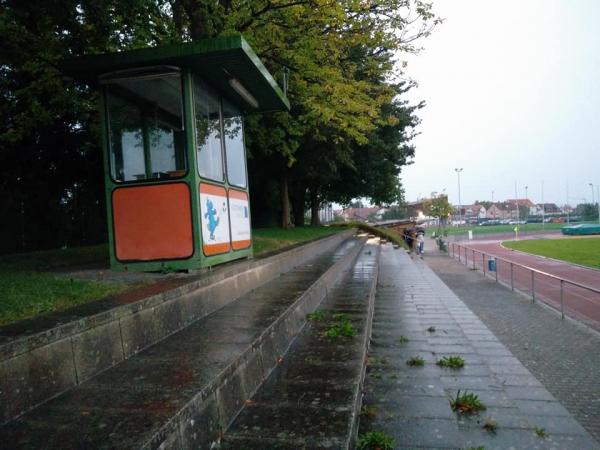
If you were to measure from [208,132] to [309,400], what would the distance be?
4217mm

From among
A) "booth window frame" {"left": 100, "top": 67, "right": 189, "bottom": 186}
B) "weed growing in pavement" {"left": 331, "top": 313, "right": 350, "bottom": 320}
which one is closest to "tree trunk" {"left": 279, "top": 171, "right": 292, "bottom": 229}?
"booth window frame" {"left": 100, "top": 67, "right": 189, "bottom": 186}

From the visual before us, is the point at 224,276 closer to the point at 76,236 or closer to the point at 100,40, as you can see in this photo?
the point at 100,40

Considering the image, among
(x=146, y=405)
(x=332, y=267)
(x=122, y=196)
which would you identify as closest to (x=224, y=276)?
(x=122, y=196)

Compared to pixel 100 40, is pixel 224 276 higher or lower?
lower

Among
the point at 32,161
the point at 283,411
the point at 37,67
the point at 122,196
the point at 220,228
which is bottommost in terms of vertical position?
the point at 283,411

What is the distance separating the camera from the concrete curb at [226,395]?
2107mm

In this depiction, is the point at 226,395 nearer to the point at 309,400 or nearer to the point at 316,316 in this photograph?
the point at 309,400

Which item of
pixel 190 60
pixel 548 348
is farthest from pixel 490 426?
pixel 548 348

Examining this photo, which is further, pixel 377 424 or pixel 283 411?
pixel 377 424

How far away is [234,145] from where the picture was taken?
727cm

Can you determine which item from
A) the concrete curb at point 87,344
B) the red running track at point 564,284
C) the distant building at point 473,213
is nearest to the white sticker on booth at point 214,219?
the concrete curb at point 87,344

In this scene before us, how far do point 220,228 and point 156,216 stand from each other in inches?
39.2

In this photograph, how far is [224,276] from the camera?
528 centimetres

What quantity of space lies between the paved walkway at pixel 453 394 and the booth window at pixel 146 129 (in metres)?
3.43
